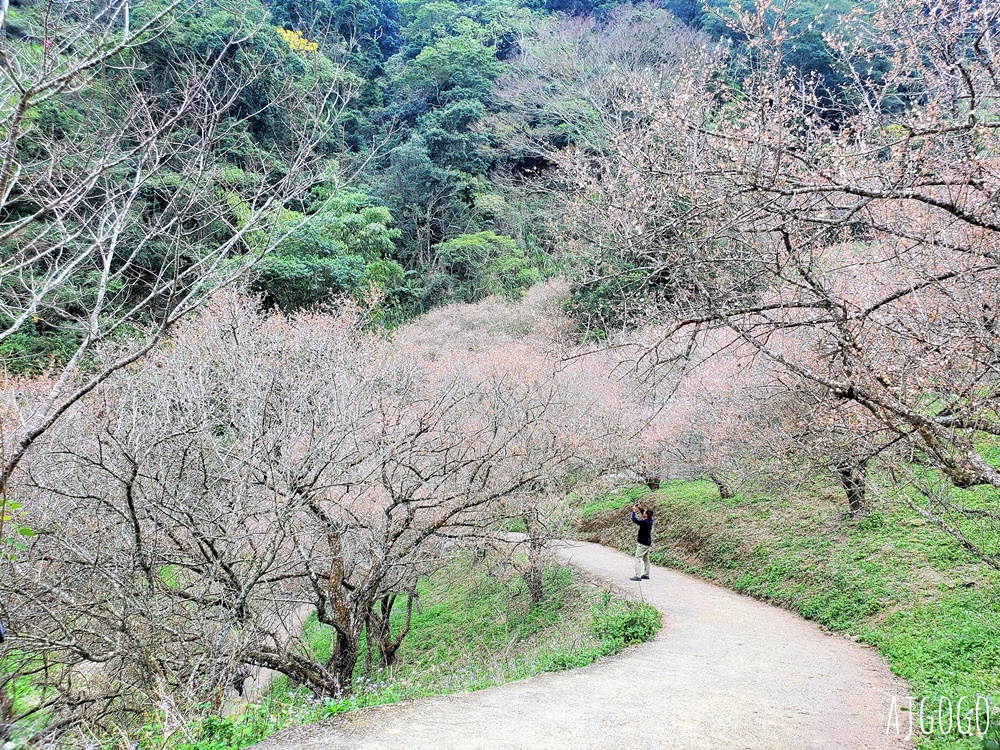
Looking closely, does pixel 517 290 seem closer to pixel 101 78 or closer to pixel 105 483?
pixel 105 483

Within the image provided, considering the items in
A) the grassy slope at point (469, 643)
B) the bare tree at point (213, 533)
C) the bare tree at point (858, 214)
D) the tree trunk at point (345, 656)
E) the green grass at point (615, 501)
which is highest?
the bare tree at point (858, 214)

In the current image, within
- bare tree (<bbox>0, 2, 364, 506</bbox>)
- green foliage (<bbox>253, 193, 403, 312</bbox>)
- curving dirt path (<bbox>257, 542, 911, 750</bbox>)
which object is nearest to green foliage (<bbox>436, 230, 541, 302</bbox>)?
green foliage (<bbox>253, 193, 403, 312</bbox>)

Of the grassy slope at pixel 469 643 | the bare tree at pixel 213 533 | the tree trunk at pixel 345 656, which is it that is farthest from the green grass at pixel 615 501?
the tree trunk at pixel 345 656

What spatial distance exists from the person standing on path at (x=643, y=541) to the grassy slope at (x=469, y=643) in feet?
4.00

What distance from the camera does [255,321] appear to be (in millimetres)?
16016

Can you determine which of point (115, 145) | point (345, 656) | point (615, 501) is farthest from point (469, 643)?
point (115, 145)

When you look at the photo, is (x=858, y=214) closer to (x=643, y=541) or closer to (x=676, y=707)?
(x=676, y=707)

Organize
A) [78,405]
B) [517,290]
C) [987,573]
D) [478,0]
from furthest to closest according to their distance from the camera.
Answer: [478,0] < [517,290] < [987,573] < [78,405]

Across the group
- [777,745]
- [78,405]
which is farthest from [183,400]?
[777,745]

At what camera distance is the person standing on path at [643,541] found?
12.9 meters

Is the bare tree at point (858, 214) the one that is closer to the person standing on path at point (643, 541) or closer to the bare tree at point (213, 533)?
the bare tree at point (213, 533)

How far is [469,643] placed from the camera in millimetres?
12523

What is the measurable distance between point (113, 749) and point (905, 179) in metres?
6.61

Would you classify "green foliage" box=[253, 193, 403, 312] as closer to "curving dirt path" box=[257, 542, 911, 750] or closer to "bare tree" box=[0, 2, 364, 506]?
"bare tree" box=[0, 2, 364, 506]
